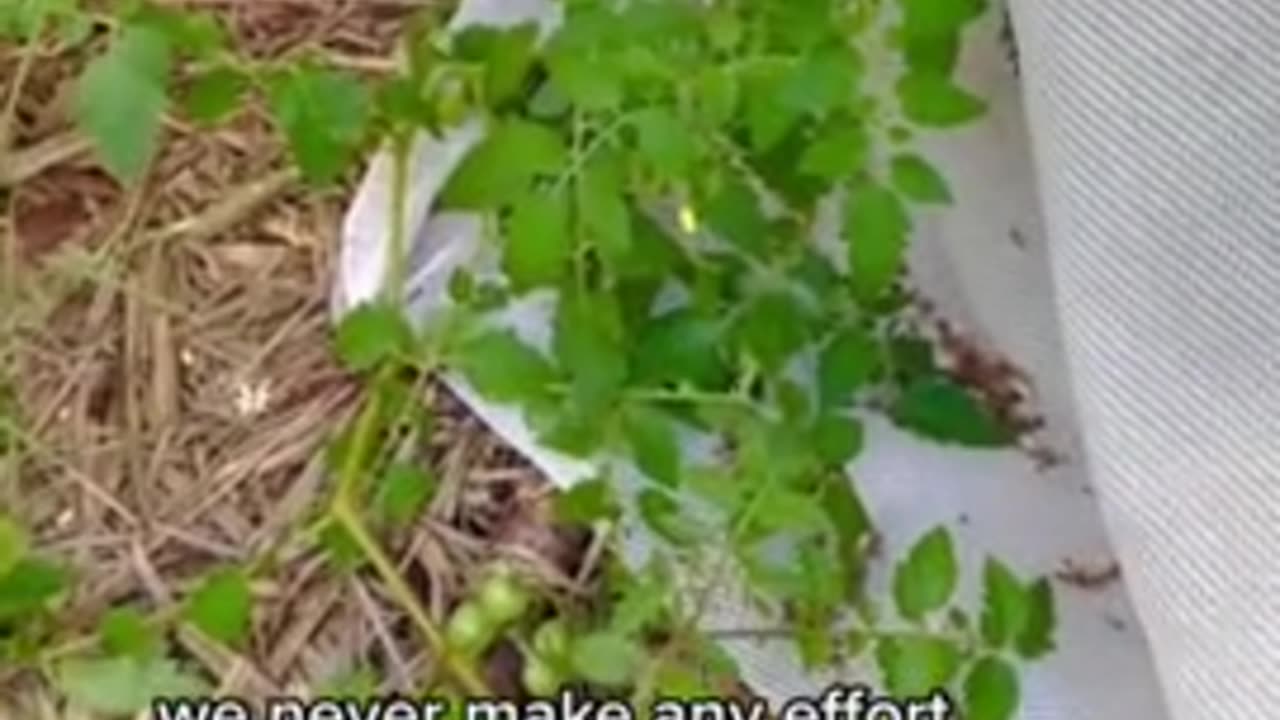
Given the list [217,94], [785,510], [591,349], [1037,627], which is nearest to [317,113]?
[217,94]

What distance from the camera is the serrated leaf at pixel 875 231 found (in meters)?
1.01

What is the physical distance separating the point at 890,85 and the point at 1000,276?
0.13m

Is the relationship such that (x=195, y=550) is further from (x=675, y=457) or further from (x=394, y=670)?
(x=675, y=457)

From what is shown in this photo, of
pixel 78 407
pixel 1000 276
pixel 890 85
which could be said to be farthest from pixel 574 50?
pixel 78 407

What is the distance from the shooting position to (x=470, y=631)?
1186mm

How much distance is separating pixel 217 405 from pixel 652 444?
0.27 metres

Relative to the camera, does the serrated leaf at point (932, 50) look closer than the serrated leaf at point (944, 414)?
Yes

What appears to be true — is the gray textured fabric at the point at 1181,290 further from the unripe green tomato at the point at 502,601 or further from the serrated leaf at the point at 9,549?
the serrated leaf at the point at 9,549

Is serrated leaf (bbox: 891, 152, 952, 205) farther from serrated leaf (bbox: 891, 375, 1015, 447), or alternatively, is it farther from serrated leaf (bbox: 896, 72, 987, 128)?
serrated leaf (bbox: 891, 375, 1015, 447)

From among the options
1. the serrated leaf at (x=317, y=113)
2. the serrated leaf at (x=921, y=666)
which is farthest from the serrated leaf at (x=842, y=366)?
the serrated leaf at (x=317, y=113)

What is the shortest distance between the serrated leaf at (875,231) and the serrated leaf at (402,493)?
0.86 ft

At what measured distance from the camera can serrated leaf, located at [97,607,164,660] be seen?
116 centimetres

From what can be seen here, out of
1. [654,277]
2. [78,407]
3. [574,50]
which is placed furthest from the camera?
[78,407]

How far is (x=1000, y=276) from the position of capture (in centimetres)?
117
